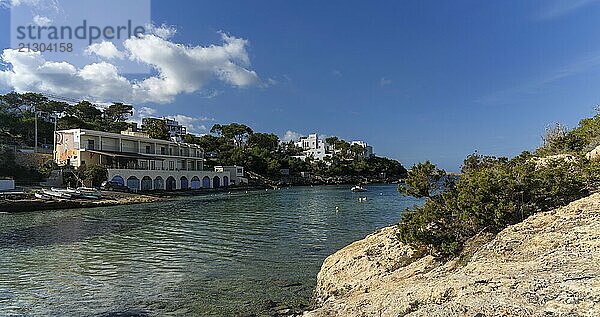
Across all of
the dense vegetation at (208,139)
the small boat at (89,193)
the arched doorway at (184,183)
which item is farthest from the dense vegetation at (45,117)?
the small boat at (89,193)

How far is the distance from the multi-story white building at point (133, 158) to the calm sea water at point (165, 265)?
31178mm

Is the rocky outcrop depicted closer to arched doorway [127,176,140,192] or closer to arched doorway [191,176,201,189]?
arched doorway [127,176,140,192]

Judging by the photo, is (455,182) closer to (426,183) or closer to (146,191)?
(426,183)

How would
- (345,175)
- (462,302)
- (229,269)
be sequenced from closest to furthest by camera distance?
(462,302), (229,269), (345,175)

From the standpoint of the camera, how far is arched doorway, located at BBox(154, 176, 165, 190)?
6284 centimetres

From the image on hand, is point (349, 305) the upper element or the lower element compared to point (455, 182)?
lower

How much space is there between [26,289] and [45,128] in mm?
79090

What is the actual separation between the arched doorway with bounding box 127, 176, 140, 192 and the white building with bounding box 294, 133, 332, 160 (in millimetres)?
71033

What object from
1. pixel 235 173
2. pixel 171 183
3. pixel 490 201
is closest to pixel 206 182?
pixel 171 183

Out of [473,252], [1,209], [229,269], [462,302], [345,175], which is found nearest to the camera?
[462,302]

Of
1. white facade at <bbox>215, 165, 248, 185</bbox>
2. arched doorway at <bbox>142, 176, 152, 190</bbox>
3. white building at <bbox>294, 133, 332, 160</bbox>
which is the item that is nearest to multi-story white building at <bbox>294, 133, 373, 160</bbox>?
white building at <bbox>294, 133, 332, 160</bbox>

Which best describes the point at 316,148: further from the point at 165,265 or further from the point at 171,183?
the point at 165,265

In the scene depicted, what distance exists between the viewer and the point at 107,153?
58.8 m

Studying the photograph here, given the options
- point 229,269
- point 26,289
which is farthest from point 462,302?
point 26,289
